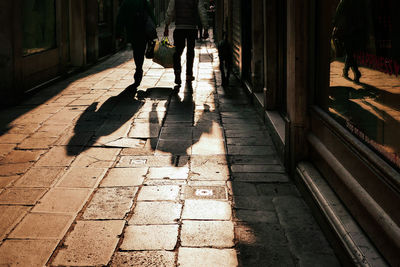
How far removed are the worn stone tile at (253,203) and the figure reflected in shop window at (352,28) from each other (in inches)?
46.0

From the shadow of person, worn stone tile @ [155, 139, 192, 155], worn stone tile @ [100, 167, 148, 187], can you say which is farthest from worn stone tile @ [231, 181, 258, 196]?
the shadow of person

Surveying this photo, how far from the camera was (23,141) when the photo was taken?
631 cm

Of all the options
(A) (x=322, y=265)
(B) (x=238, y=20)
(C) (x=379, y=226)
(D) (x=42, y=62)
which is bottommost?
(A) (x=322, y=265)

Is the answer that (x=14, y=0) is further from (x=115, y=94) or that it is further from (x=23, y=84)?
(x=115, y=94)

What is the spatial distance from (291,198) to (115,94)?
5619 millimetres

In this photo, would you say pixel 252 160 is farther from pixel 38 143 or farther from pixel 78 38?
pixel 78 38

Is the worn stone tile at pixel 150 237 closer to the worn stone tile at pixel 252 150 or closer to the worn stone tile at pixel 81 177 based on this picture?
the worn stone tile at pixel 81 177

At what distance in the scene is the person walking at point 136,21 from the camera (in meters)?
9.82

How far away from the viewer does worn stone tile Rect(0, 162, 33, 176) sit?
5.13 m

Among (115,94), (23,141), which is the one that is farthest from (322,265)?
(115,94)

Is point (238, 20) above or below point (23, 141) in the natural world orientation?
above

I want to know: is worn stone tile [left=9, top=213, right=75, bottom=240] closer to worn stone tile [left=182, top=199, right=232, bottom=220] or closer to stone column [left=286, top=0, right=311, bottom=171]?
worn stone tile [left=182, top=199, right=232, bottom=220]

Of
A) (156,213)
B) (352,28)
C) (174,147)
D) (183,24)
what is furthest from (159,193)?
(183,24)

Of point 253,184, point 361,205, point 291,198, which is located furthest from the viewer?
point 253,184
